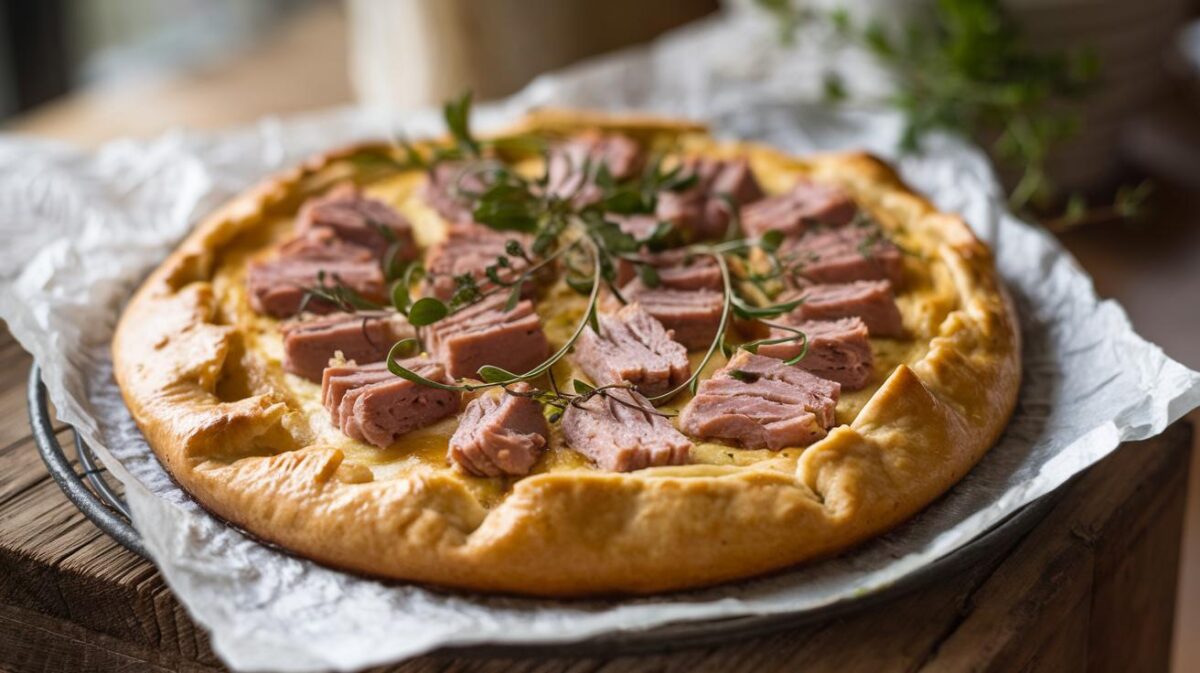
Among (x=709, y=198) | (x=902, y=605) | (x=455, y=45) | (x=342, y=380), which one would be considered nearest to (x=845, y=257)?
(x=709, y=198)

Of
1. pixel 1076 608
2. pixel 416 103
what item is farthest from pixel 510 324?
pixel 416 103

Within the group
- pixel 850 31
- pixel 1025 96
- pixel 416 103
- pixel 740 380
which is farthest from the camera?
pixel 416 103

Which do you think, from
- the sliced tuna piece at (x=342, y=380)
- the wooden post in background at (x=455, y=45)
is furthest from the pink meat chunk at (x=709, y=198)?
the wooden post in background at (x=455, y=45)

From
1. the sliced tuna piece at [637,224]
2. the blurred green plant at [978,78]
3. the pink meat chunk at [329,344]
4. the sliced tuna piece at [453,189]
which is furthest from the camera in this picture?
the blurred green plant at [978,78]

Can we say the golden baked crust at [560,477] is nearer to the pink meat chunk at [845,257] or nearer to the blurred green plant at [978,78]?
the pink meat chunk at [845,257]

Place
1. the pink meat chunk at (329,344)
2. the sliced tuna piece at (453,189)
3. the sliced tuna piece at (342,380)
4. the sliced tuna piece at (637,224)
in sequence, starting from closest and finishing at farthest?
the sliced tuna piece at (342,380)
the pink meat chunk at (329,344)
the sliced tuna piece at (637,224)
the sliced tuna piece at (453,189)

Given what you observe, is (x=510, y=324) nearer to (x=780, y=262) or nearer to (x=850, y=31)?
(x=780, y=262)
